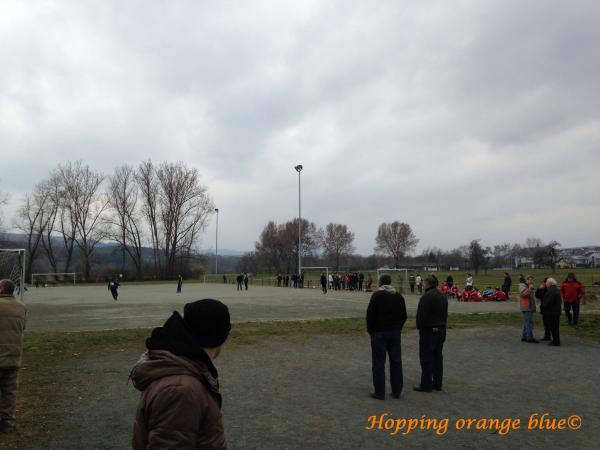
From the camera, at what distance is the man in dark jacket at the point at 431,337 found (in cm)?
718

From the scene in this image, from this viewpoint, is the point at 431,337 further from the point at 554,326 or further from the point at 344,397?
the point at 554,326

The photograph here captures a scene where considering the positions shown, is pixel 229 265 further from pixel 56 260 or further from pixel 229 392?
pixel 229 392

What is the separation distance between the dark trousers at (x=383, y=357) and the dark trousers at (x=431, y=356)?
559mm

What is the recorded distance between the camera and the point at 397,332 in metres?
6.81

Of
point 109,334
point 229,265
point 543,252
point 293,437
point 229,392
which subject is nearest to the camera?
point 293,437

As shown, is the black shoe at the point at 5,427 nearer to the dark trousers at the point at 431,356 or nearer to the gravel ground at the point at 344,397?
the gravel ground at the point at 344,397

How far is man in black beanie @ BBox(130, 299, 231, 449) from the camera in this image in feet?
6.62

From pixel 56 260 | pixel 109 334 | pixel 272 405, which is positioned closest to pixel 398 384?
pixel 272 405

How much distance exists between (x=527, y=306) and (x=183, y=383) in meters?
11.4

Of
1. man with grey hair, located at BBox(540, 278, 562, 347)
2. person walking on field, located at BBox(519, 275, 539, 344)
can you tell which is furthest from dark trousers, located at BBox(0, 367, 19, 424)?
man with grey hair, located at BBox(540, 278, 562, 347)

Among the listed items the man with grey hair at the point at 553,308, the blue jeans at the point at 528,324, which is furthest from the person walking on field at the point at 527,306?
the man with grey hair at the point at 553,308

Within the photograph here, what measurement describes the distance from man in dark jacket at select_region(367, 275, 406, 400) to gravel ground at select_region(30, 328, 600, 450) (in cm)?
27

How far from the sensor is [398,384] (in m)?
6.84

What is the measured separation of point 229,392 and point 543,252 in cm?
8604
